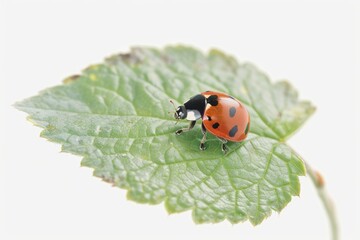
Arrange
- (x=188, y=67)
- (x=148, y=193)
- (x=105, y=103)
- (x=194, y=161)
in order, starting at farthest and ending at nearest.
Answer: (x=188, y=67), (x=105, y=103), (x=194, y=161), (x=148, y=193)

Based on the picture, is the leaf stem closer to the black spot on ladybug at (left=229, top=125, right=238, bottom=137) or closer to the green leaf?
the green leaf

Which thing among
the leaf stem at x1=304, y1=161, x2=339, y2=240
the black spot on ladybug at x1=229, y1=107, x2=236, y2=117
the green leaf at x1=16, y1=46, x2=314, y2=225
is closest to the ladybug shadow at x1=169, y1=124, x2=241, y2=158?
the green leaf at x1=16, y1=46, x2=314, y2=225

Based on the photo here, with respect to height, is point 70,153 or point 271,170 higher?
point 70,153

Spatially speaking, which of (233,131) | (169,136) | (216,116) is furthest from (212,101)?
(169,136)

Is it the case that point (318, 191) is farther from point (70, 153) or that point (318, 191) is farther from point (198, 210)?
point (70, 153)

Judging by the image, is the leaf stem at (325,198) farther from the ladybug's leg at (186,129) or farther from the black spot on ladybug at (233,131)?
the ladybug's leg at (186,129)

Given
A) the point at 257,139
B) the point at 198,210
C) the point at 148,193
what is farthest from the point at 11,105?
the point at 257,139

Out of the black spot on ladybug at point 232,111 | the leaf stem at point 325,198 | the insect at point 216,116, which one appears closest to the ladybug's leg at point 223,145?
the insect at point 216,116

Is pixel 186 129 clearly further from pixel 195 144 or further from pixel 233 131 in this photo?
pixel 233 131
